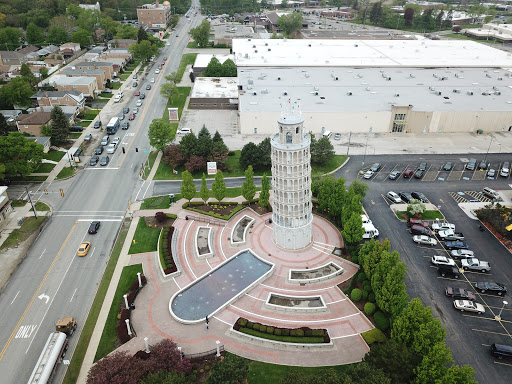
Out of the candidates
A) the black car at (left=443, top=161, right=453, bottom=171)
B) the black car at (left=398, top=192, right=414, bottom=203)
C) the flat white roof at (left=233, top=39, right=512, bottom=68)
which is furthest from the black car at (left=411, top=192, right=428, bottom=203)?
the flat white roof at (left=233, top=39, right=512, bottom=68)

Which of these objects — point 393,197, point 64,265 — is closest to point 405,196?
point 393,197

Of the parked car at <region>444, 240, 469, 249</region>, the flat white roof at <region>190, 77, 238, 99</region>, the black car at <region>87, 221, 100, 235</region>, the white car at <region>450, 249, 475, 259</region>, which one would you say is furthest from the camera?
the flat white roof at <region>190, 77, 238, 99</region>

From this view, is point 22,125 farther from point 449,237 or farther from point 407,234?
point 449,237

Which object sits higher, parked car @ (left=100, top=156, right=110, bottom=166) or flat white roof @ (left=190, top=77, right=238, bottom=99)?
flat white roof @ (left=190, top=77, right=238, bottom=99)

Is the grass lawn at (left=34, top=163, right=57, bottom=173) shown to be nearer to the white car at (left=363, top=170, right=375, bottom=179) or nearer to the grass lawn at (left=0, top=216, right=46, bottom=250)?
the grass lawn at (left=0, top=216, right=46, bottom=250)

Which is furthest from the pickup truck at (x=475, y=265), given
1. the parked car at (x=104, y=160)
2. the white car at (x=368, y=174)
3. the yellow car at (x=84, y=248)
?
the parked car at (x=104, y=160)

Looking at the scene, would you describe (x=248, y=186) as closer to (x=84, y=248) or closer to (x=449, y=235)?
(x=84, y=248)

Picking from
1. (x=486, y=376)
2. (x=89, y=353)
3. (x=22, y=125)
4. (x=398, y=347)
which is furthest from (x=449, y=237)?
(x=22, y=125)
